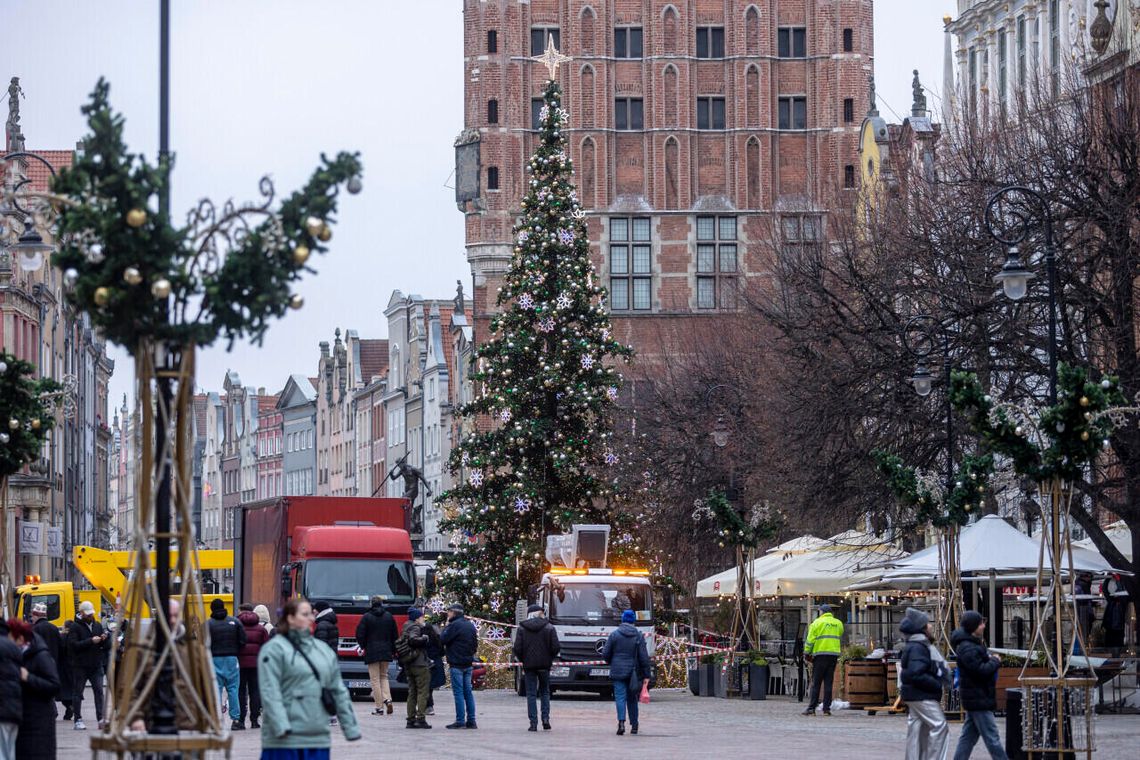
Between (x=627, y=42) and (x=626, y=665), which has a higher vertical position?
(x=627, y=42)

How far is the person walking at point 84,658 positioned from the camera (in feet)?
96.0

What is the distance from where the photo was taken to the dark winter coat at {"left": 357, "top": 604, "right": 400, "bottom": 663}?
3003cm

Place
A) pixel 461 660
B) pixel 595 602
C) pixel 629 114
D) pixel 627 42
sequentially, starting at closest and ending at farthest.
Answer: pixel 461 660
pixel 595 602
pixel 629 114
pixel 627 42

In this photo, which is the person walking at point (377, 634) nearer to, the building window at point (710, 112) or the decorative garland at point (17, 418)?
the decorative garland at point (17, 418)

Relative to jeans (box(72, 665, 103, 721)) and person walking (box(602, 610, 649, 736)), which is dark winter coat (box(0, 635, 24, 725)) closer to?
person walking (box(602, 610, 649, 736))

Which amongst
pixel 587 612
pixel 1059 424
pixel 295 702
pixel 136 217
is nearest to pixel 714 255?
pixel 587 612

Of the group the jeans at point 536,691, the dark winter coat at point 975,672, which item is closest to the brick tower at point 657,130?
the jeans at point 536,691

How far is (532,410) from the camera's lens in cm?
4575

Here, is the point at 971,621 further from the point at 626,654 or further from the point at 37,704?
the point at 626,654

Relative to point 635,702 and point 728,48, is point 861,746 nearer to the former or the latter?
point 635,702

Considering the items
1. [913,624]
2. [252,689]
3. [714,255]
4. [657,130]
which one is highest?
[657,130]

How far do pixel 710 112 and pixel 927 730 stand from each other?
48.2 meters

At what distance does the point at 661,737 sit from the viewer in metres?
25.8

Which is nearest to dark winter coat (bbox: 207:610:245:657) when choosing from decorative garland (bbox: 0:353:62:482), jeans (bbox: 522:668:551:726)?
jeans (bbox: 522:668:551:726)
